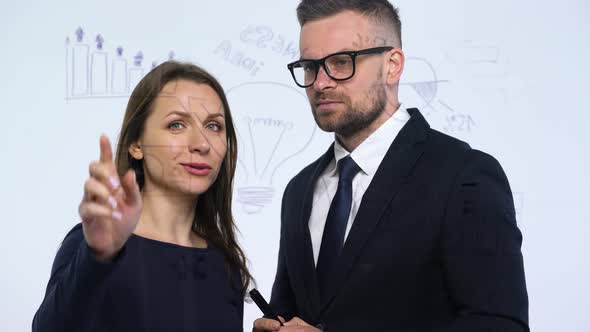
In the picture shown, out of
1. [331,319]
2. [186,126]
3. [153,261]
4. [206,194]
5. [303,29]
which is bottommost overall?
[331,319]

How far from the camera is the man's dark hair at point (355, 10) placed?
145cm

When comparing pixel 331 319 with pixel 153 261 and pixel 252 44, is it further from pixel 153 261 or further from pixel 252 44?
pixel 252 44

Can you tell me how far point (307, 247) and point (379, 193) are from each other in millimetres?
221

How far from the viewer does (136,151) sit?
53.5 inches

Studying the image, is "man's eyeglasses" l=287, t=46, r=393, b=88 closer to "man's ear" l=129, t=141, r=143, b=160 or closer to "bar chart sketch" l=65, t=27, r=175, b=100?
"man's ear" l=129, t=141, r=143, b=160

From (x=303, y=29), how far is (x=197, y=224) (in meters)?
0.54

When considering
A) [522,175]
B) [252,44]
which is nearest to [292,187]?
[252,44]

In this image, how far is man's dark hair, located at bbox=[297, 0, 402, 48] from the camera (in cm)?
145

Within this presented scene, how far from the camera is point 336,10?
56.8 inches

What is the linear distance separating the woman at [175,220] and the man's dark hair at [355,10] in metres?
0.29

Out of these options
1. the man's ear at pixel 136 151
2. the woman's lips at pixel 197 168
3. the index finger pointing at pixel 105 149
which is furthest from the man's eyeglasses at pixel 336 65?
the index finger pointing at pixel 105 149

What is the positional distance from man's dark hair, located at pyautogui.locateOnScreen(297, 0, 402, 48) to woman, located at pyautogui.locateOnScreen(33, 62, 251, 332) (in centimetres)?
29

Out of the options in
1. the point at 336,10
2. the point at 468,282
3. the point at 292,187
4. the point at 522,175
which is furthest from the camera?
the point at 522,175

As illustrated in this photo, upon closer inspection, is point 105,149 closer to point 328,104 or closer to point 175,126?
point 175,126
